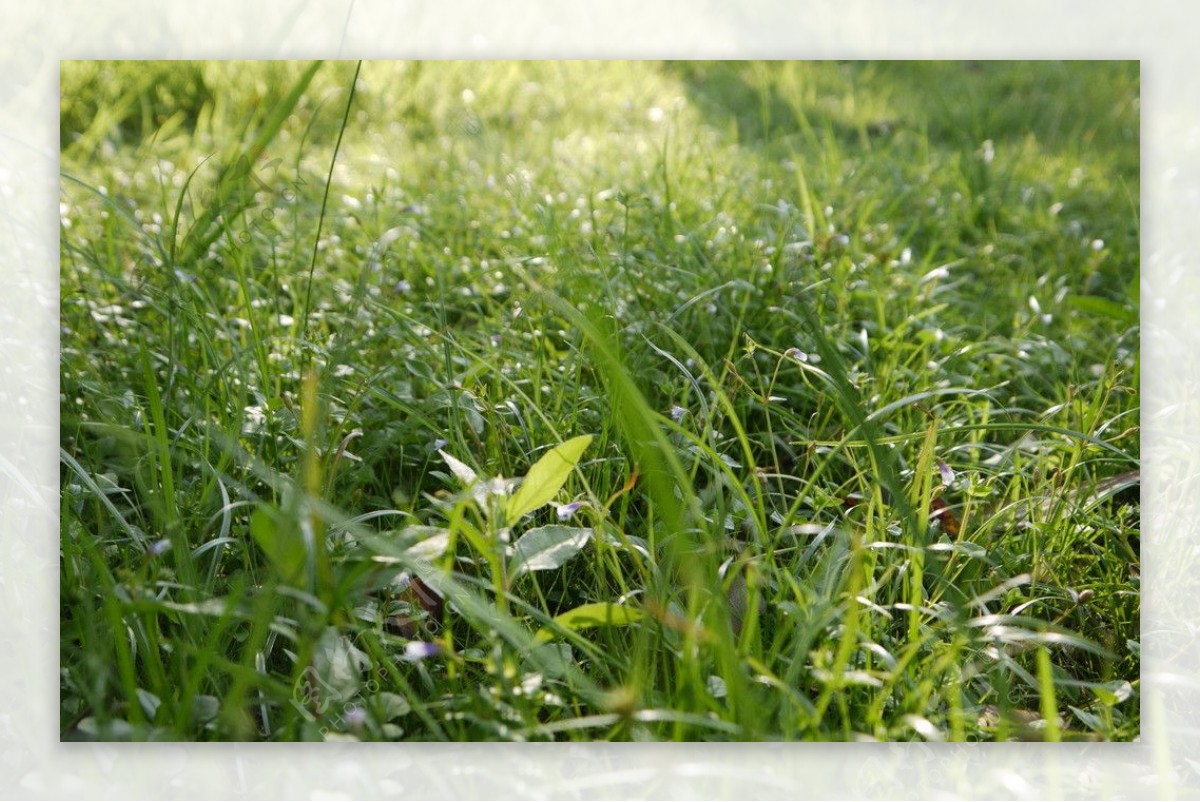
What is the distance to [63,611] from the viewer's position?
4.27ft

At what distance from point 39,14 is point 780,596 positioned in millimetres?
1404

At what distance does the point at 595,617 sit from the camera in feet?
3.97

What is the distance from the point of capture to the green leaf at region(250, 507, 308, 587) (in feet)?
3.82

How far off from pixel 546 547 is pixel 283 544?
0.95 feet

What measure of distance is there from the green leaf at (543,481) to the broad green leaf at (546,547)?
30 mm

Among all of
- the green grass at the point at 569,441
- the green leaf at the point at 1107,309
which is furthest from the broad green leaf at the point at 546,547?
the green leaf at the point at 1107,309

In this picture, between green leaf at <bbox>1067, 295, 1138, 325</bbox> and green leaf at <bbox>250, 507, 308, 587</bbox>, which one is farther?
green leaf at <bbox>1067, 295, 1138, 325</bbox>

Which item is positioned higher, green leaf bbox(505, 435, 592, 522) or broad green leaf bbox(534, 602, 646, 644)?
green leaf bbox(505, 435, 592, 522)

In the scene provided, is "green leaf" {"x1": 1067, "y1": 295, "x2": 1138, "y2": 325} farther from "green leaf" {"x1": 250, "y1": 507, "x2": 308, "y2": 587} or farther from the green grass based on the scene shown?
"green leaf" {"x1": 250, "y1": 507, "x2": 308, "y2": 587}

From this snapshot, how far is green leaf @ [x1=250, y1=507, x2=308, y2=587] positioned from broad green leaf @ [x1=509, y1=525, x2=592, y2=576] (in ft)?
0.76

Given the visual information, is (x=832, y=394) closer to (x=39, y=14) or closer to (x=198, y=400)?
(x=198, y=400)

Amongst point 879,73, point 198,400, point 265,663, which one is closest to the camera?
point 265,663

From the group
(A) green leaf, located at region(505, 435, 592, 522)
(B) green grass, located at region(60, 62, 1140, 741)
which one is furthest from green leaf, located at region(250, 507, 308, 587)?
(A) green leaf, located at region(505, 435, 592, 522)

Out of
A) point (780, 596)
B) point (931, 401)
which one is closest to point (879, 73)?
point (931, 401)
